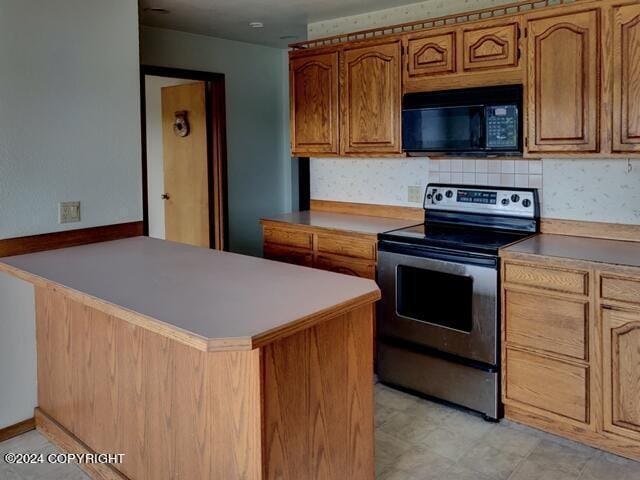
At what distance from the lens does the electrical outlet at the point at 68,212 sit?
2.82 m

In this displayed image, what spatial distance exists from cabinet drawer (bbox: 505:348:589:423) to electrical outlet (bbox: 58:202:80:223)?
220 centimetres

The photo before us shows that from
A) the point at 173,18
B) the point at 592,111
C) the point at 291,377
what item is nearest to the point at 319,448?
the point at 291,377

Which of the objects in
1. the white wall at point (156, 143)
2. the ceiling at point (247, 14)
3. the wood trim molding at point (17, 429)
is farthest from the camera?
the white wall at point (156, 143)

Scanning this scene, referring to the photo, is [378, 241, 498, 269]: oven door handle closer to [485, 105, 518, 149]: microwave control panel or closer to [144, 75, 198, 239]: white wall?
[485, 105, 518, 149]: microwave control panel

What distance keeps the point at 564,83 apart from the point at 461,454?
1.77 meters

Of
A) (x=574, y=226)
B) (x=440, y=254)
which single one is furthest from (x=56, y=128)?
(x=574, y=226)

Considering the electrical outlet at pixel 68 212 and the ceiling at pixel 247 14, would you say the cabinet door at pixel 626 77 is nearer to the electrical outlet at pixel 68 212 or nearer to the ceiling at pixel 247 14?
the ceiling at pixel 247 14

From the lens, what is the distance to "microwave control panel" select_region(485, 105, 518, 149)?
2.91m

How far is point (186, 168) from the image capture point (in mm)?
5129

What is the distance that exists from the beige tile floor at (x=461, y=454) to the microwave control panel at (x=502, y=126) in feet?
4.55

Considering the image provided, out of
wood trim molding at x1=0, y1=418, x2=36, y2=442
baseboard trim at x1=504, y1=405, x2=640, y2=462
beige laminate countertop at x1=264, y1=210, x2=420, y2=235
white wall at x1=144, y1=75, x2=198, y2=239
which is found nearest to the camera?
baseboard trim at x1=504, y1=405, x2=640, y2=462

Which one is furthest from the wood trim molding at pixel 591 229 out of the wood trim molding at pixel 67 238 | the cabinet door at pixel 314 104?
the wood trim molding at pixel 67 238

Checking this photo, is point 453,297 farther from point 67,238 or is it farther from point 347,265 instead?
point 67,238

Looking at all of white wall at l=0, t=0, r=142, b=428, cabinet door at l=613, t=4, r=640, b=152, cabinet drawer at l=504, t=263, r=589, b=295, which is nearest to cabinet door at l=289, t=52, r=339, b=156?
white wall at l=0, t=0, r=142, b=428
